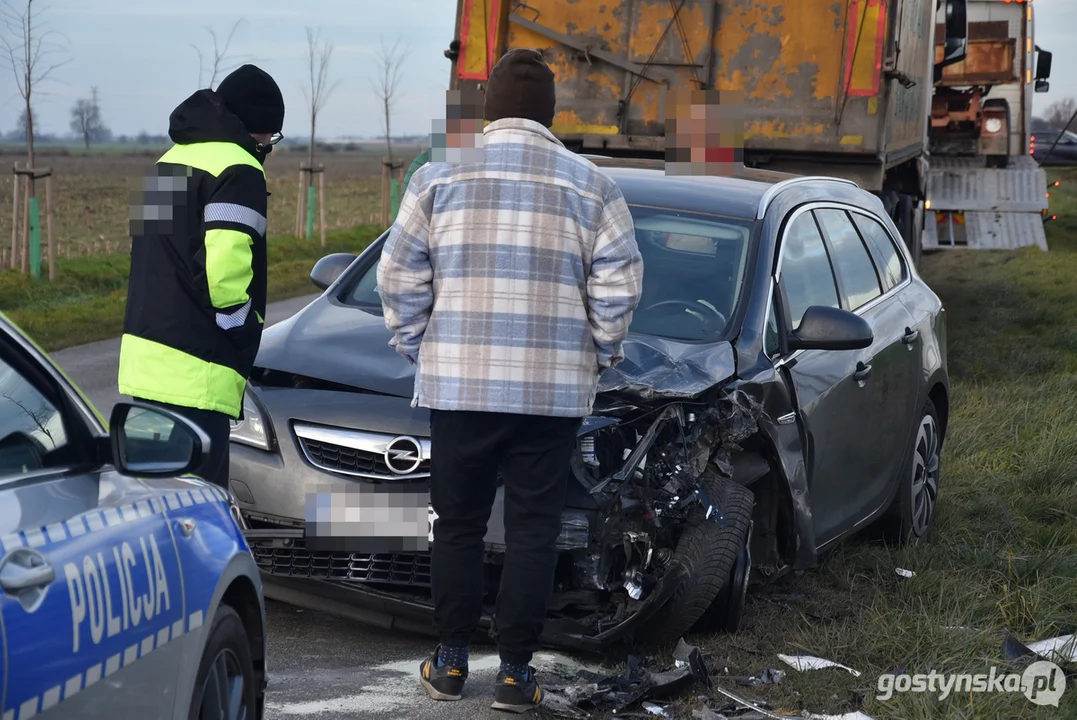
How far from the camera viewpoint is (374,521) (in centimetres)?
443

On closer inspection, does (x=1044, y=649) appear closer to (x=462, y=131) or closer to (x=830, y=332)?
(x=830, y=332)

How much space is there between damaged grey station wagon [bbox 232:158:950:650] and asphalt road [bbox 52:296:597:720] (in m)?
0.16

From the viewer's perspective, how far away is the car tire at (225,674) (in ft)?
9.02

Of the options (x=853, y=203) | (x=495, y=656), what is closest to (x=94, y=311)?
(x=853, y=203)

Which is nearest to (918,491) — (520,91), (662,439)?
(662,439)

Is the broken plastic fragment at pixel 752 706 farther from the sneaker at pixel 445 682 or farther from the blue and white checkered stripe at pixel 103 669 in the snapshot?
the blue and white checkered stripe at pixel 103 669

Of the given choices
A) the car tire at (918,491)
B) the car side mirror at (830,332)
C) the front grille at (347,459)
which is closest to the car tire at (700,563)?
the car side mirror at (830,332)

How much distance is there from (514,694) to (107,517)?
187 cm

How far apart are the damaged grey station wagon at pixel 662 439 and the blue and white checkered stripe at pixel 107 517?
1.39 metres

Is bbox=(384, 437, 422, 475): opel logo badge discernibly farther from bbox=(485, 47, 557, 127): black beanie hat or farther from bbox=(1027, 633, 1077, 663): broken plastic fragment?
bbox=(1027, 633, 1077, 663): broken plastic fragment

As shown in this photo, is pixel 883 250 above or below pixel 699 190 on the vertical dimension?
below

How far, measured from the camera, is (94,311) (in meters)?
13.5

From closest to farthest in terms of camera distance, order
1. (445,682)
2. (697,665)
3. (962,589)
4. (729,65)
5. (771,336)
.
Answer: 1. (445,682)
2. (697,665)
3. (771,336)
4. (962,589)
5. (729,65)

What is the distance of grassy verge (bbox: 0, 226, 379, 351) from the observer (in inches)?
488
